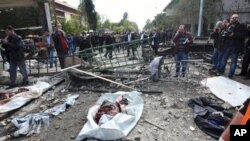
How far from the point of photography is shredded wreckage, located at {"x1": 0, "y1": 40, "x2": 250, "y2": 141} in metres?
4.57

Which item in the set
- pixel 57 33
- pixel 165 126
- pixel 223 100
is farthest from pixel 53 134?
pixel 57 33

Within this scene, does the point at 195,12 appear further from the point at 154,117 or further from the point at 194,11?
the point at 154,117

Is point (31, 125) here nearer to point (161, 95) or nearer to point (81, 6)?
point (161, 95)

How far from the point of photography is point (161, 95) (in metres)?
6.53

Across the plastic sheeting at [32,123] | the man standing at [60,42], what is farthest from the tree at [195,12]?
the plastic sheeting at [32,123]

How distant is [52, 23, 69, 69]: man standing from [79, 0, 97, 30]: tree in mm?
39622

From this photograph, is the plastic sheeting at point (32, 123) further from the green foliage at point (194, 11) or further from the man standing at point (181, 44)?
the green foliage at point (194, 11)

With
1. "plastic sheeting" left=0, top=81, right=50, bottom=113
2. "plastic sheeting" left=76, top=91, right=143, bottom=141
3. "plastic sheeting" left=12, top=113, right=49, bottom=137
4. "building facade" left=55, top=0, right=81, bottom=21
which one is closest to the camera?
"plastic sheeting" left=76, top=91, right=143, bottom=141

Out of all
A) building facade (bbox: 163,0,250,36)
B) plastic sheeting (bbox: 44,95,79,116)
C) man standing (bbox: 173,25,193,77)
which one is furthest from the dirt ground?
building facade (bbox: 163,0,250,36)

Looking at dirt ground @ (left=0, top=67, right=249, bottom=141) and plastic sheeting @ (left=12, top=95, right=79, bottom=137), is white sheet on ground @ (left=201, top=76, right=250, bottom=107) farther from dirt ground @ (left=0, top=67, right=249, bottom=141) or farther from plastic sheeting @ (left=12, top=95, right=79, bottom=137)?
plastic sheeting @ (left=12, top=95, right=79, bottom=137)

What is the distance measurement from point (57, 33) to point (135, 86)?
3850 mm

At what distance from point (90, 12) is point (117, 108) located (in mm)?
46305

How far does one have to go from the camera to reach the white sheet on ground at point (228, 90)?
6027 mm

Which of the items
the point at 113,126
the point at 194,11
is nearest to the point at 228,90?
the point at 113,126
